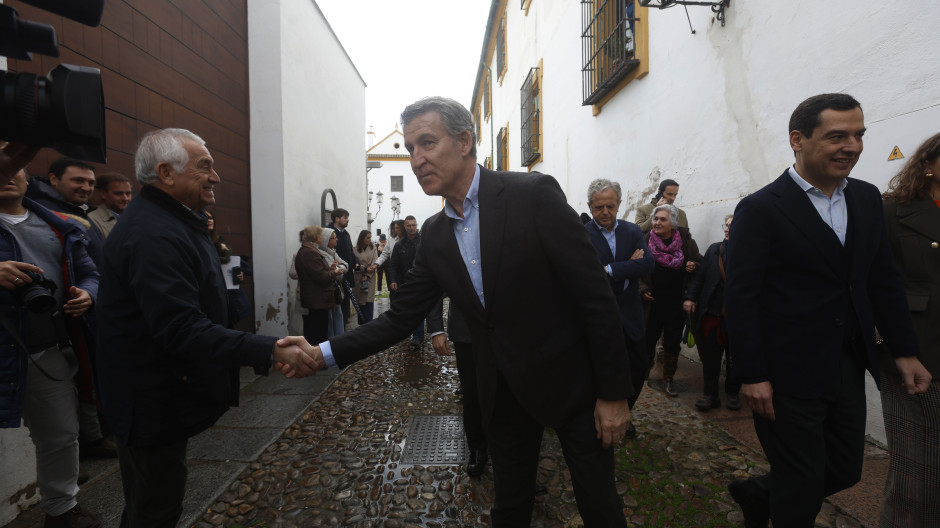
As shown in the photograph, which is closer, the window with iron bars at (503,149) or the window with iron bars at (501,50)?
the window with iron bars at (501,50)

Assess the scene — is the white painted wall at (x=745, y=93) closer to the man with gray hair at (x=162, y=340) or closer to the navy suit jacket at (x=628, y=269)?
the navy suit jacket at (x=628, y=269)

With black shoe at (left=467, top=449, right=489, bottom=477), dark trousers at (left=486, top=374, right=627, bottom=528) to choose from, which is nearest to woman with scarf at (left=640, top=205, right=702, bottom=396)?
black shoe at (left=467, top=449, right=489, bottom=477)

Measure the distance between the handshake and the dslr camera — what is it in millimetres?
1102

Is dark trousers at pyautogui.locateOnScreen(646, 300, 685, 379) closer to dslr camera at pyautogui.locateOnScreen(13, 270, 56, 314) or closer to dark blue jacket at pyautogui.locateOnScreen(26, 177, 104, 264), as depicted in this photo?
dslr camera at pyautogui.locateOnScreen(13, 270, 56, 314)

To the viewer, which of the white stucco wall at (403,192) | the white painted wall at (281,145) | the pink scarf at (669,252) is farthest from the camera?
the white stucco wall at (403,192)

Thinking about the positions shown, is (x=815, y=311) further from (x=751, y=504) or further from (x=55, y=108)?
(x=55, y=108)

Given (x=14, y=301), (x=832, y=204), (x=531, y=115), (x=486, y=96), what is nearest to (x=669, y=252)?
(x=832, y=204)

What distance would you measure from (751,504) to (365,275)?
6.77 m

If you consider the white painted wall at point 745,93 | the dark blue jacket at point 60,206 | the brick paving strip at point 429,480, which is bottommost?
the brick paving strip at point 429,480

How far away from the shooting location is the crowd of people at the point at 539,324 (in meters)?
1.67

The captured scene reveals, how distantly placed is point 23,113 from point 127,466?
50.8 inches

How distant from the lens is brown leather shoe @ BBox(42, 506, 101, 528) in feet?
7.77

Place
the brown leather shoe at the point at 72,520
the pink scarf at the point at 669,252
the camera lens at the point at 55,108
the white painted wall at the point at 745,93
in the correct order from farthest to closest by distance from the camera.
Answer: the pink scarf at the point at 669,252 < the white painted wall at the point at 745,93 < the brown leather shoe at the point at 72,520 < the camera lens at the point at 55,108

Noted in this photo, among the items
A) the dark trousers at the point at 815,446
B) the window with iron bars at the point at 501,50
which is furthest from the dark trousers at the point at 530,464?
the window with iron bars at the point at 501,50
